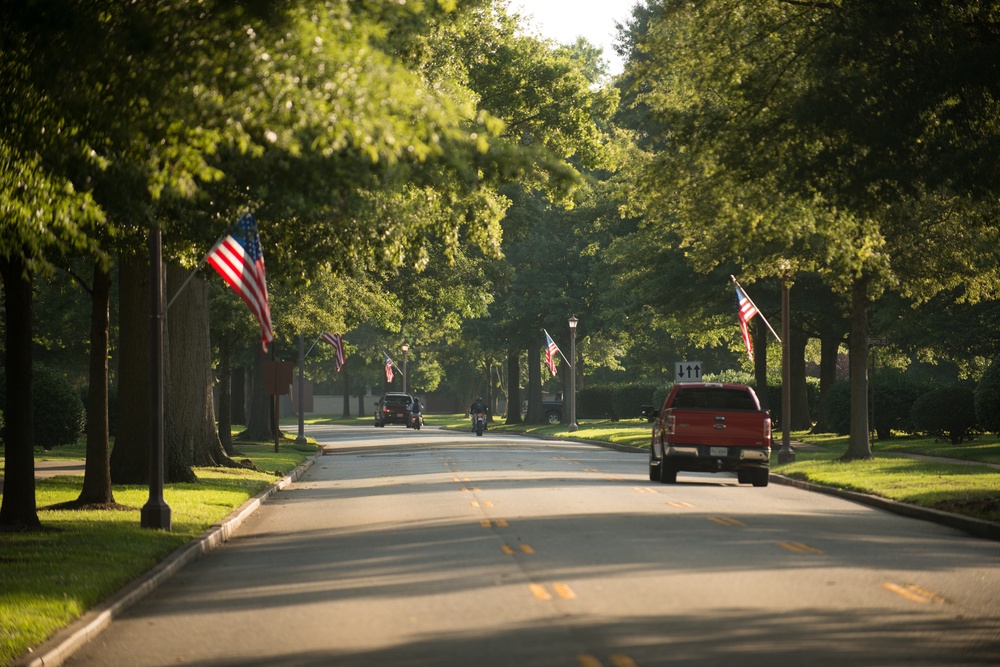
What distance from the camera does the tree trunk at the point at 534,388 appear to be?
8250cm

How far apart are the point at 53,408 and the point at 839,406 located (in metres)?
25.3

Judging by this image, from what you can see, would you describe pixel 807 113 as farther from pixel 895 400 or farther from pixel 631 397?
pixel 631 397

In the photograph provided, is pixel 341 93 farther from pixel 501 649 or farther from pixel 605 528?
pixel 605 528

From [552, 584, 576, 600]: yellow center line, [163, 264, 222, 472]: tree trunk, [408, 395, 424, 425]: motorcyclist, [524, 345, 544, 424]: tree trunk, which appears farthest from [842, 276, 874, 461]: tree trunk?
[408, 395, 424, 425]: motorcyclist

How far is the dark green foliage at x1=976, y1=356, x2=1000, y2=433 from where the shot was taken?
37.0 meters

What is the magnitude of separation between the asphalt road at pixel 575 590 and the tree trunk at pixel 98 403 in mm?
2384

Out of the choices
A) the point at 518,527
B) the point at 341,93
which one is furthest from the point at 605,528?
the point at 341,93

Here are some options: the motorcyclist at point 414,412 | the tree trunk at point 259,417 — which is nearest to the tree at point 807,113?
the tree trunk at point 259,417

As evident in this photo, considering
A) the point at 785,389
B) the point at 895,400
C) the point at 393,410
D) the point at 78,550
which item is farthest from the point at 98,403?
the point at 393,410

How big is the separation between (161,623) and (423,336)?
319 feet

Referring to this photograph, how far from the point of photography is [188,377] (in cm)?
3061

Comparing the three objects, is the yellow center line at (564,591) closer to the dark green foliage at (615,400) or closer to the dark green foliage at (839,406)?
the dark green foliage at (839,406)

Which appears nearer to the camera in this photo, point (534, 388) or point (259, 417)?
point (259, 417)

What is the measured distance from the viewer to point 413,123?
11.2 metres
